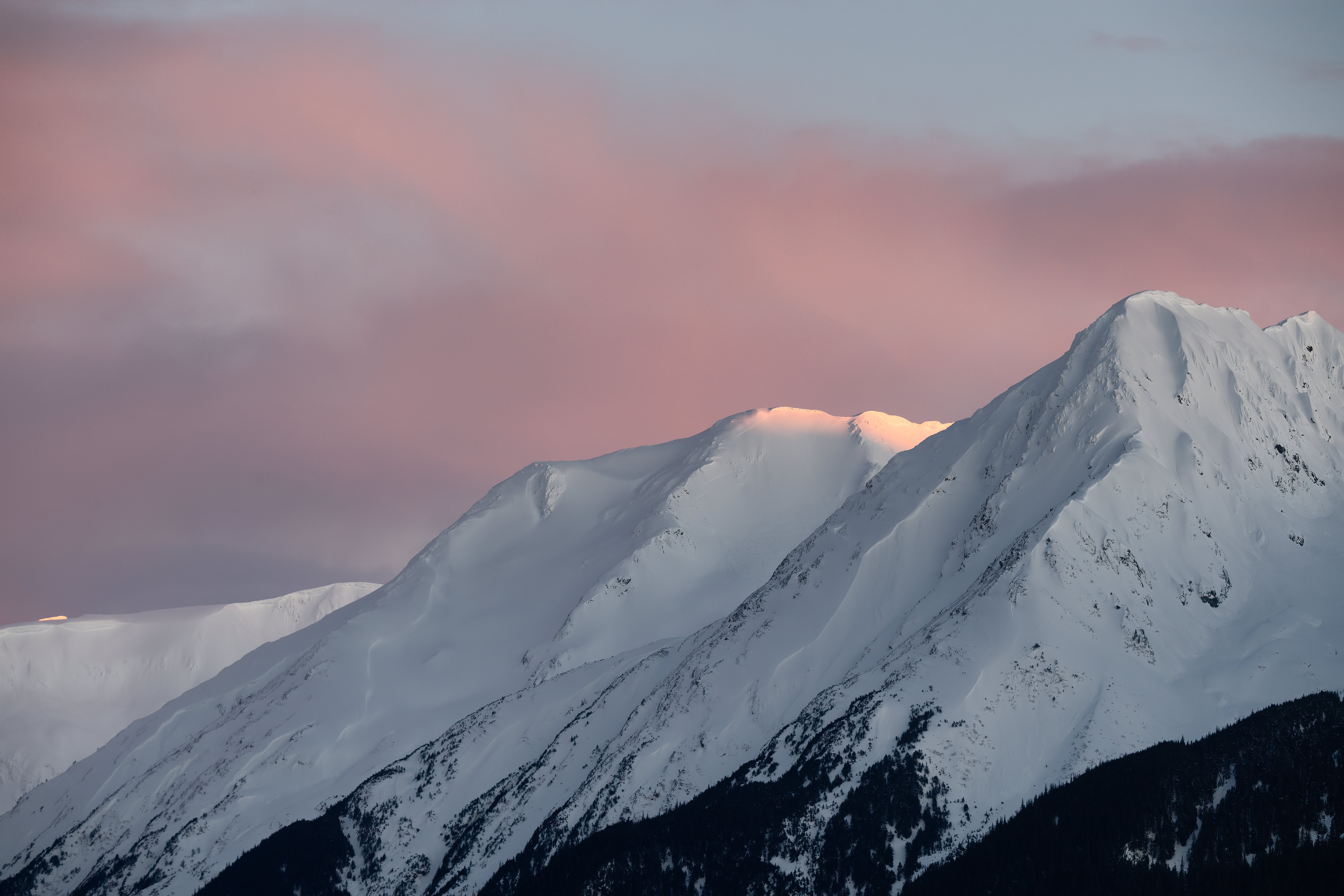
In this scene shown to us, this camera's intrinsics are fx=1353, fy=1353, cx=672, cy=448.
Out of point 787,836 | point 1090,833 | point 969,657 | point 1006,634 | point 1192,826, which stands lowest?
point 1192,826

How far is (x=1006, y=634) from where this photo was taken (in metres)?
148

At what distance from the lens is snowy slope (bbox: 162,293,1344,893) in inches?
5482

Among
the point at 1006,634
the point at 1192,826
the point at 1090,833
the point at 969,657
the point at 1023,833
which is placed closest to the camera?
the point at 1192,826

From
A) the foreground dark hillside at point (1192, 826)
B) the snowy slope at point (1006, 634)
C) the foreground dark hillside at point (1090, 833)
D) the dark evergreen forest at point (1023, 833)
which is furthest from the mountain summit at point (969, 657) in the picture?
the foreground dark hillside at point (1192, 826)

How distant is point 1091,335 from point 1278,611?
55.9m

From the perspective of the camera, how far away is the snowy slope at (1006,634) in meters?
139

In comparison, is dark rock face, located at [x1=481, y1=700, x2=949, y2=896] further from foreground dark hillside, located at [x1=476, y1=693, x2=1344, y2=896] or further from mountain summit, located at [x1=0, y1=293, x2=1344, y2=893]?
mountain summit, located at [x1=0, y1=293, x2=1344, y2=893]

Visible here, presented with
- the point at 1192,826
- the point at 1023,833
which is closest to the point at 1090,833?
the point at 1023,833

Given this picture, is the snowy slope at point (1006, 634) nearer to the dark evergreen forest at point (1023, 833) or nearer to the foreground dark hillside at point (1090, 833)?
the dark evergreen forest at point (1023, 833)

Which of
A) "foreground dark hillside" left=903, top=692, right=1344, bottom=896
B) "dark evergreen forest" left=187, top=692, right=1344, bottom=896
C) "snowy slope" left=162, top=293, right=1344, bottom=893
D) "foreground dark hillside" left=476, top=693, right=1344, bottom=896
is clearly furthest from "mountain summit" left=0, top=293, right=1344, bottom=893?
"foreground dark hillside" left=903, top=692, right=1344, bottom=896

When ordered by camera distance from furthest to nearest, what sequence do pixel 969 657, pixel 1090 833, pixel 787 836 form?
pixel 969 657 → pixel 787 836 → pixel 1090 833

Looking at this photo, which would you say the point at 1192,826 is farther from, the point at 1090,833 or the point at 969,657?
the point at 969,657

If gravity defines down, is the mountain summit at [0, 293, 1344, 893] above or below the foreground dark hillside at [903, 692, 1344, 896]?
above

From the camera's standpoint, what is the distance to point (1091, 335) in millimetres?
197375
